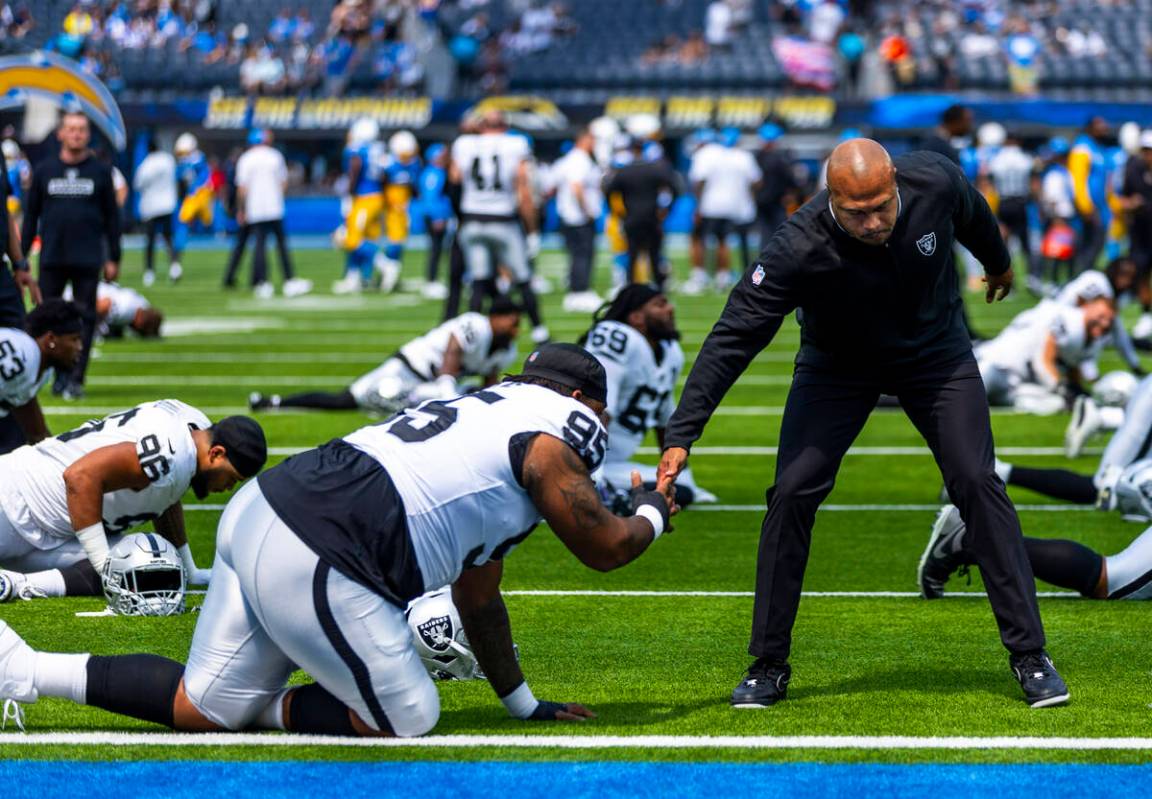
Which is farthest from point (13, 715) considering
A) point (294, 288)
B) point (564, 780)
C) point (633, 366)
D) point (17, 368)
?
point (294, 288)

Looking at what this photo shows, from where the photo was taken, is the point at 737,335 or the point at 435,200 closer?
the point at 737,335

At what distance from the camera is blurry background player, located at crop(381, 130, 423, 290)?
80.7 ft

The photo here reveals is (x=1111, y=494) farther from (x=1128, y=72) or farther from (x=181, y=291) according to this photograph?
(x=1128, y=72)

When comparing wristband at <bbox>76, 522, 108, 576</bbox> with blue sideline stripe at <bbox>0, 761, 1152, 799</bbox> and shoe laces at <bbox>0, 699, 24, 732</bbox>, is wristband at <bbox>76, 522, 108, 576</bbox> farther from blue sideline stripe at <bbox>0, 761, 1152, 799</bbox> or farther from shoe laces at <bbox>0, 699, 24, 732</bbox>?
blue sideline stripe at <bbox>0, 761, 1152, 799</bbox>

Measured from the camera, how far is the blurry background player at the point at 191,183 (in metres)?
29.2

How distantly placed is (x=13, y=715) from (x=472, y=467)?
150cm

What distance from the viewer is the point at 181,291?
→ 25234mm

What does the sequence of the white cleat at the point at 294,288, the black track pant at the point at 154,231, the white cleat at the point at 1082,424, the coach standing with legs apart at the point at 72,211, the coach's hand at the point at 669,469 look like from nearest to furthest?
the coach's hand at the point at 669,469
the white cleat at the point at 1082,424
the coach standing with legs apart at the point at 72,211
the white cleat at the point at 294,288
the black track pant at the point at 154,231

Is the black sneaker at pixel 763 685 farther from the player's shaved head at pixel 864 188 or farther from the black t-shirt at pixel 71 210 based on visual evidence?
the black t-shirt at pixel 71 210

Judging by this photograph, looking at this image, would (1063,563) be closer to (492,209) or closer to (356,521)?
(356,521)

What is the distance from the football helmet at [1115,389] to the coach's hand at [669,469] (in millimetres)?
7595

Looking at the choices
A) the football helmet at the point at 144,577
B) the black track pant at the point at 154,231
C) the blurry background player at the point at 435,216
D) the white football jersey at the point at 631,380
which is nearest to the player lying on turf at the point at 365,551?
the football helmet at the point at 144,577

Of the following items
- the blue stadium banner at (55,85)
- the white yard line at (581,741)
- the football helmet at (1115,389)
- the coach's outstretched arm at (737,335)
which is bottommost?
the football helmet at (1115,389)

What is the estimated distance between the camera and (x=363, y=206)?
2427cm
